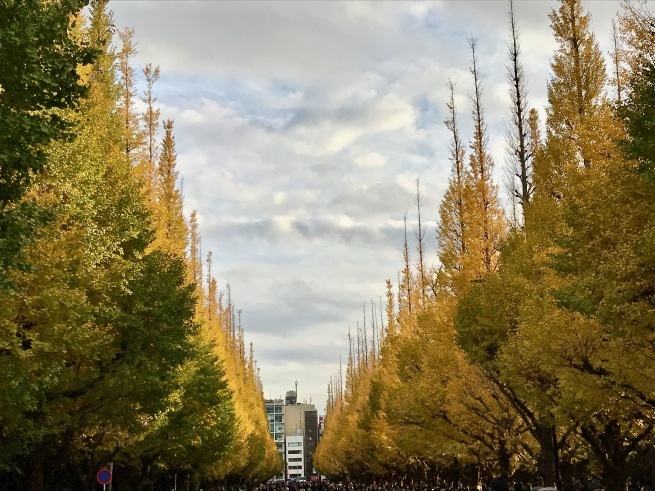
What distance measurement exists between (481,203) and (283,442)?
175820mm

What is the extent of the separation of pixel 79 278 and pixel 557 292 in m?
10.4

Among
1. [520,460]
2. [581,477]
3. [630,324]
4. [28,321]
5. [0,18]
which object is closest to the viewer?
[0,18]

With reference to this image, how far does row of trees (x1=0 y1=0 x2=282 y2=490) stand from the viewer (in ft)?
35.2

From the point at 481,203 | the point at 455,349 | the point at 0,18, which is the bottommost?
the point at 455,349

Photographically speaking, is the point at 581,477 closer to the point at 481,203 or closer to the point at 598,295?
the point at 481,203

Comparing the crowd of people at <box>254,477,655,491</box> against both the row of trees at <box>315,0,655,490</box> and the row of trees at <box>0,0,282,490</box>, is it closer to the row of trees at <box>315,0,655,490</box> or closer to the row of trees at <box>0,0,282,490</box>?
the row of trees at <box>315,0,655,490</box>

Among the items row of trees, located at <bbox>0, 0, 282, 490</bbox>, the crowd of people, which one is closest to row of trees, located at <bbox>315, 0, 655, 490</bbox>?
the crowd of people

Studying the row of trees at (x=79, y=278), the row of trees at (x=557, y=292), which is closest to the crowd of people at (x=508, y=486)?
the row of trees at (x=557, y=292)

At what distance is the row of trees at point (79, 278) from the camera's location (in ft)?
35.2

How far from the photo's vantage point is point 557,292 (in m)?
16.2

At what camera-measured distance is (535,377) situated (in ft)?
70.2

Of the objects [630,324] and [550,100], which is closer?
[630,324]

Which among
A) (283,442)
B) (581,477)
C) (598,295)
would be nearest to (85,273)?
(598,295)

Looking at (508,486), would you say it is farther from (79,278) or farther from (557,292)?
(79,278)
